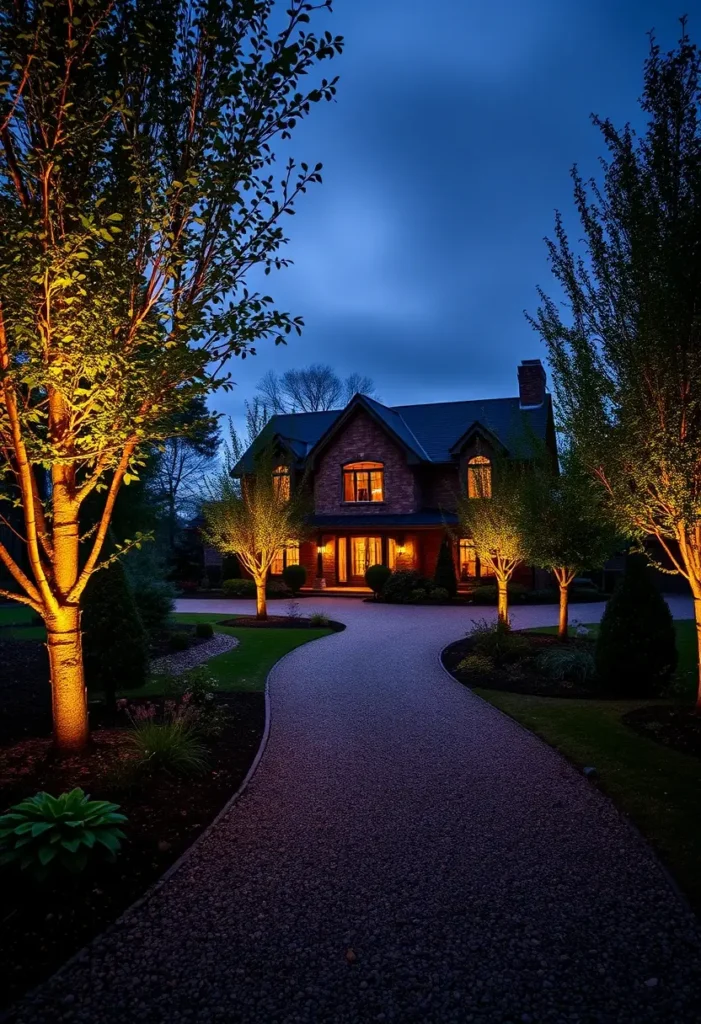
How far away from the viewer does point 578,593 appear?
2738 cm

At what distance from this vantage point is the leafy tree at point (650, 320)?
7.94m

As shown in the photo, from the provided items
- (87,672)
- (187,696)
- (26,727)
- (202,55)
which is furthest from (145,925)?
(202,55)

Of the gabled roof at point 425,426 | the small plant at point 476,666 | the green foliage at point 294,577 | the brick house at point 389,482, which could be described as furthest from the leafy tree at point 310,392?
the small plant at point 476,666

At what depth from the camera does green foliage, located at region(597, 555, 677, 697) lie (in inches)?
421

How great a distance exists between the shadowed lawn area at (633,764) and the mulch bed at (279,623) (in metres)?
8.87

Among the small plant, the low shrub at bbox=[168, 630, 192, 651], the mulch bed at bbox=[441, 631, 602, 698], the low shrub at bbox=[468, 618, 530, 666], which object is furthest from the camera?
the low shrub at bbox=[168, 630, 192, 651]

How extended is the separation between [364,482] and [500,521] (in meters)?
14.4

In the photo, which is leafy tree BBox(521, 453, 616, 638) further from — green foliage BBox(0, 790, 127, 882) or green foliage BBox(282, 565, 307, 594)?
green foliage BBox(282, 565, 307, 594)

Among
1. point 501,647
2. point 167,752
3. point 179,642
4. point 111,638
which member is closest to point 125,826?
point 167,752

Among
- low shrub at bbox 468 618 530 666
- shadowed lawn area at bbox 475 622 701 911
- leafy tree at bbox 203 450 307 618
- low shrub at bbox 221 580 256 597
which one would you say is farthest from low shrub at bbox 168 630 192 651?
A: low shrub at bbox 221 580 256 597

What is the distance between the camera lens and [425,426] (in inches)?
1257

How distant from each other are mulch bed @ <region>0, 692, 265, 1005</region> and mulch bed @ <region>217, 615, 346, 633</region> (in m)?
10.4

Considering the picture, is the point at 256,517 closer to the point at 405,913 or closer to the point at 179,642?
the point at 179,642

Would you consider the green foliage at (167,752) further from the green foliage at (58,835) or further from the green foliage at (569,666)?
the green foliage at (569,666)
